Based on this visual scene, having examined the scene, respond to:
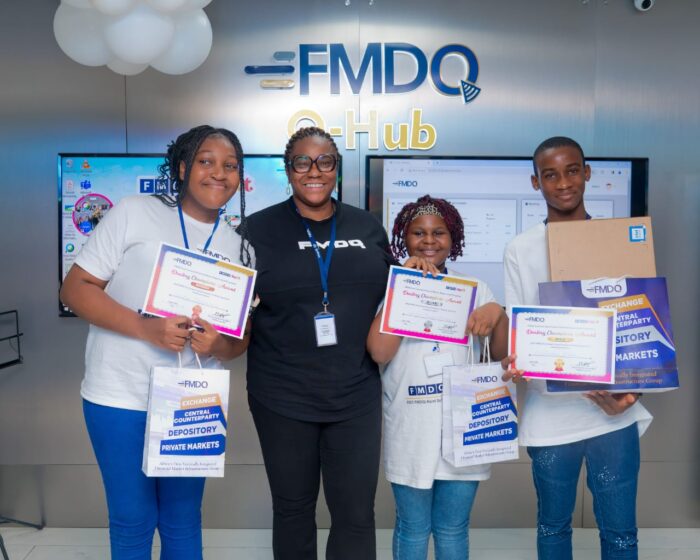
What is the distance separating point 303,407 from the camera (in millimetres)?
1925

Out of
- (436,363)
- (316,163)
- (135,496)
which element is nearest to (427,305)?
(436,363)

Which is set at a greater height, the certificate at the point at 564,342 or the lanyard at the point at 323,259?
the lanyard at the point at 323,259

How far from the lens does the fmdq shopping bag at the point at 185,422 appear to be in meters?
1.75

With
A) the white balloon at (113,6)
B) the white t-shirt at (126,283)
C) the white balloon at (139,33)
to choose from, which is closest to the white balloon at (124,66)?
the white balloon at (139,33)

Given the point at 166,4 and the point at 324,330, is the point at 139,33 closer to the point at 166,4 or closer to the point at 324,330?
the point at 166,4

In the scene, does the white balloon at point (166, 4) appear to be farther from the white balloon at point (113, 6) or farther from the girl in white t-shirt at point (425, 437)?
the girl in white t-shirt at point (425, 437)

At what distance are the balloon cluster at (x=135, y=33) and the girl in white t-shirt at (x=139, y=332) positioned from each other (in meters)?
0.93

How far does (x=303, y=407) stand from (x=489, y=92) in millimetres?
2142

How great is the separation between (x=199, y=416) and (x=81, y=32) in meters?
1.84

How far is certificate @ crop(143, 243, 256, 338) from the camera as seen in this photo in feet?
5.80

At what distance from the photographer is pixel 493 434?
196cm

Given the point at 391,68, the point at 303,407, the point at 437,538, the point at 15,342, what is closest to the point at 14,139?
the point at 15,342

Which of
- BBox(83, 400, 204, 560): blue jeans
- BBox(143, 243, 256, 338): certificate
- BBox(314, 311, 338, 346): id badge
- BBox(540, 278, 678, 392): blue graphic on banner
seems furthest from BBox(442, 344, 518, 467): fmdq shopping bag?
BBox(83, 400, 204, 560): blue jeans

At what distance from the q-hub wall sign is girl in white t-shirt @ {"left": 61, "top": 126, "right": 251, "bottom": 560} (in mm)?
1475
